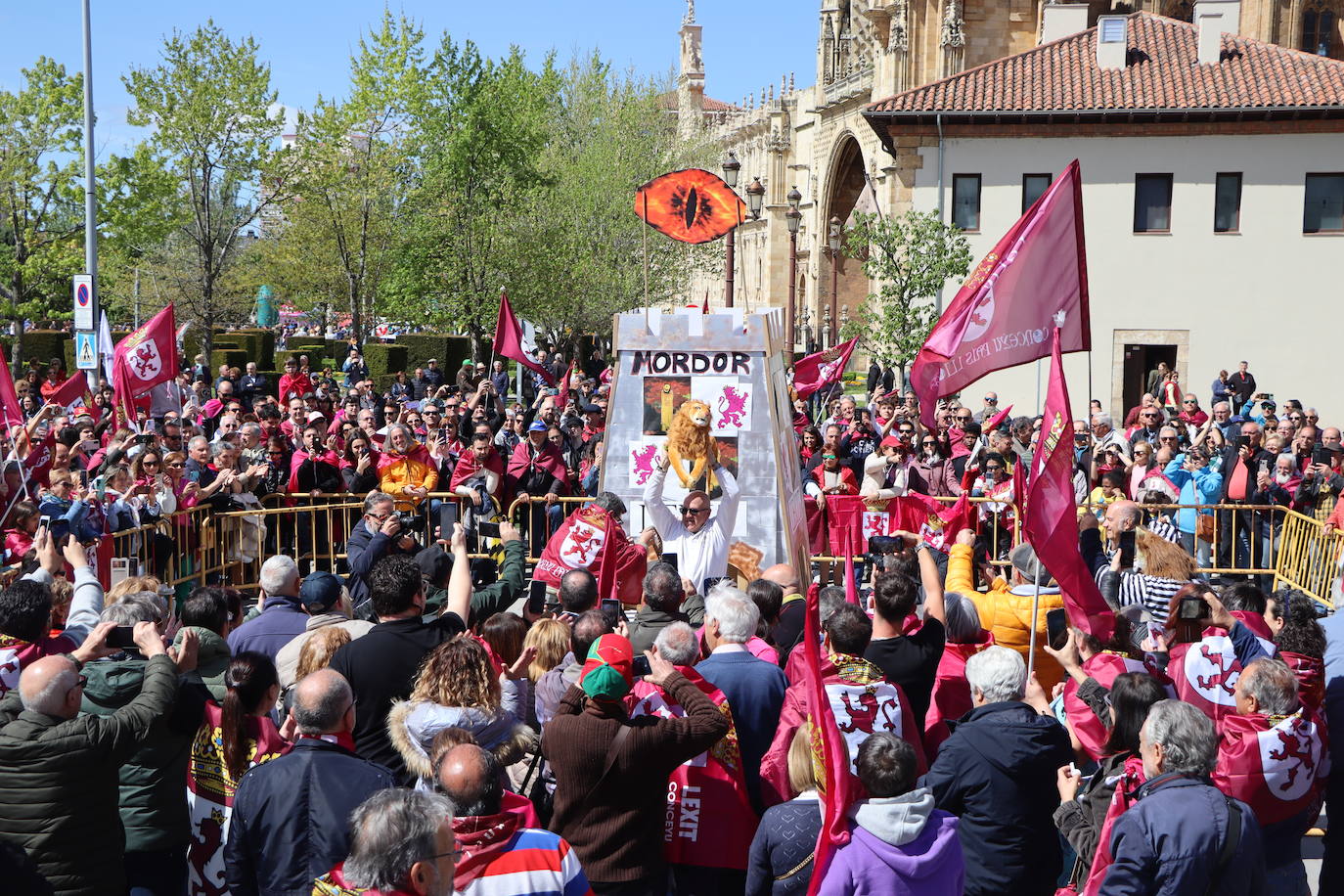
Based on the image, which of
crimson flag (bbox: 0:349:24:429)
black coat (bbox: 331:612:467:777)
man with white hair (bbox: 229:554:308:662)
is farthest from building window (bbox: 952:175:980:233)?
black coat (bbox: 331:612:467:777)

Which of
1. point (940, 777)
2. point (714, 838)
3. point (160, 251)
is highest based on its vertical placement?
point (160, 251)

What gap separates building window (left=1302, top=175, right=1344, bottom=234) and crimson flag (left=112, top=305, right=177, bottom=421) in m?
25.1

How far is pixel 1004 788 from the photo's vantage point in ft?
16.1

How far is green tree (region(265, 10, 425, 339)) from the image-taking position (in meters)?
36.6

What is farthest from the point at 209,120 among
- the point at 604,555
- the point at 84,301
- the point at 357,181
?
the point at 604,555

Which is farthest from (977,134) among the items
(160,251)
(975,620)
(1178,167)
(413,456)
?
(160,251)

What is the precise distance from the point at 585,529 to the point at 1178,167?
25.0 metres

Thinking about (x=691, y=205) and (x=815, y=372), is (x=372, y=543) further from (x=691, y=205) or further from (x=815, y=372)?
(x=815, y=372)

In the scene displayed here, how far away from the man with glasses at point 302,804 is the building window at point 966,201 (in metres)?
27.6

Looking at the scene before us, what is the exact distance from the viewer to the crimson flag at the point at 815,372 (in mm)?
19391

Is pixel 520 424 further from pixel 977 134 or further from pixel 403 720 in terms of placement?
pixel 977 134

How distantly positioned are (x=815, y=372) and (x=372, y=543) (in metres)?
11.7

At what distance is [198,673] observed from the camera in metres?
5.59

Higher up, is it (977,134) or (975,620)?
(977,134)
